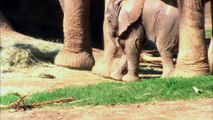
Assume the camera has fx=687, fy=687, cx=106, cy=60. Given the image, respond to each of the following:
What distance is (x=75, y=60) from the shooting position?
1224cm

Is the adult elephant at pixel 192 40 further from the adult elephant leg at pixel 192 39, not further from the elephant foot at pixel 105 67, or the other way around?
the elephant foot at pixel 105 67

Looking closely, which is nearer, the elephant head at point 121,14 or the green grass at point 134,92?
the green grass at point 134,92

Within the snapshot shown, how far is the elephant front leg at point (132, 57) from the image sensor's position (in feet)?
34.2

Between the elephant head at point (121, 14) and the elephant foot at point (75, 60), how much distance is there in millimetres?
1554

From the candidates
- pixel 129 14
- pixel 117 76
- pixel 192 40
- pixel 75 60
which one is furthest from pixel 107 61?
pixel 192 40

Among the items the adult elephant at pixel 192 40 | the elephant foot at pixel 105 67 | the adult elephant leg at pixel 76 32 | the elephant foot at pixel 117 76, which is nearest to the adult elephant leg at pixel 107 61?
the elephant foot at pixel 105 67

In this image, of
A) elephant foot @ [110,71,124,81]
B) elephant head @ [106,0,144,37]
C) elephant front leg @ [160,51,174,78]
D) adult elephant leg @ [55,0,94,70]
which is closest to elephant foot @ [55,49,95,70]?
adult elephant leg @ [55,0,94,70]

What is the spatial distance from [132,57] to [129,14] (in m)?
0.68

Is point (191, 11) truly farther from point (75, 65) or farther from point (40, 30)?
point (40, 30)

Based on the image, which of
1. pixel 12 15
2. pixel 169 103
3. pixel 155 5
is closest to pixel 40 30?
pixel 12 15

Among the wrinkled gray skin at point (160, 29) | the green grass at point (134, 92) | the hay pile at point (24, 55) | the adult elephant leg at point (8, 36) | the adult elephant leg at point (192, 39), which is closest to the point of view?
the green grass at point (134, 92)

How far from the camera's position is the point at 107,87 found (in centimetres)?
917

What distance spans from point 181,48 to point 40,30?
755 centimetres

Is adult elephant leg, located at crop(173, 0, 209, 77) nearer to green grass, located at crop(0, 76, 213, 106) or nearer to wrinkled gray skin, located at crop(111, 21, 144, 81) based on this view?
green grass, located at crop(0, 76, 213, 106)
